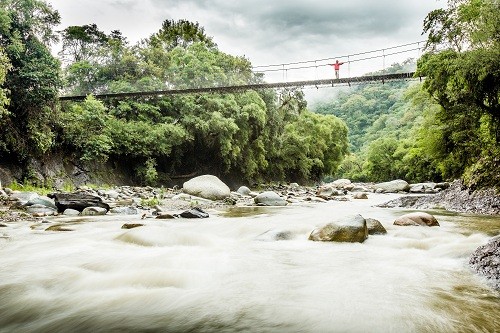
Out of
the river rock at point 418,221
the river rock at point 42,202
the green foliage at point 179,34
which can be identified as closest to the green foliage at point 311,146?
the green foliage at point 179,34

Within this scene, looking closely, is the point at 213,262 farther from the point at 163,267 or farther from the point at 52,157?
the point at 52,157

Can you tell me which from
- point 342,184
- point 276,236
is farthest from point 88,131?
point 342,184

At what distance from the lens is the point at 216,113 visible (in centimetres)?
1964

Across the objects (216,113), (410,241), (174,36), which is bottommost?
(410,241)

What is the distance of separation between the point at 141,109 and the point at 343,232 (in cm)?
1668

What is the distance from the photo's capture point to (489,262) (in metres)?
2.88

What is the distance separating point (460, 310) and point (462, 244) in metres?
2.19

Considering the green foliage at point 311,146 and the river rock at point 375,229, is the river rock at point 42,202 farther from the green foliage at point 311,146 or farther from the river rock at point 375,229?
the green foliage at point 311,146

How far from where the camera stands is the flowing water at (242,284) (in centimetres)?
205

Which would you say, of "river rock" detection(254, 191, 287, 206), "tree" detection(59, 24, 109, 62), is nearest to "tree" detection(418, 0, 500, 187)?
"river rock" detection(254, 191, 287, 206)

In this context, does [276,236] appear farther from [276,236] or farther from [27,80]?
[27,80]

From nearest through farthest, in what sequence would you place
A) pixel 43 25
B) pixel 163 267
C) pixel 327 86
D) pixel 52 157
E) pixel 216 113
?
pixel 163 267 → pixel 43 25 → pixel 52 157 → pixel 327 86 → pixel 216 113

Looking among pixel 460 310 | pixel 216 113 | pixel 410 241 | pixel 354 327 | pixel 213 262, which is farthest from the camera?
pixel 216 113

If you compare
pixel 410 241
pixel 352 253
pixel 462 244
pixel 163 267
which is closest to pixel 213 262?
pixel 163 267
